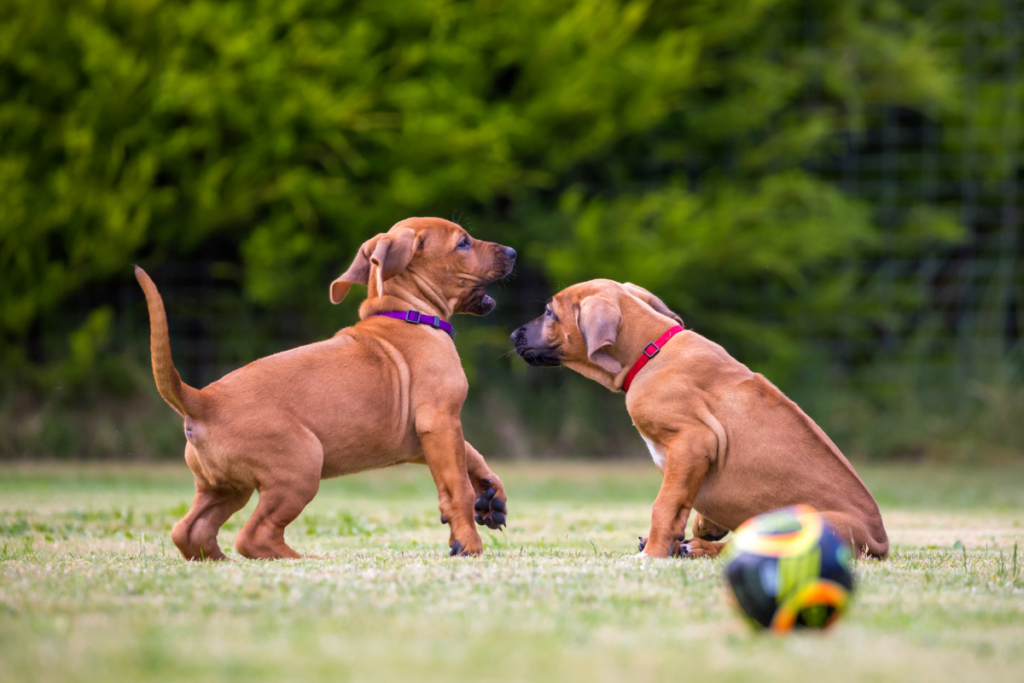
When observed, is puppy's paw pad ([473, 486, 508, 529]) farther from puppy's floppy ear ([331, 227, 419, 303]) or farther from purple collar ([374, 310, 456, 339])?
puppy's floppy ear ([331, 227, 419, 303])

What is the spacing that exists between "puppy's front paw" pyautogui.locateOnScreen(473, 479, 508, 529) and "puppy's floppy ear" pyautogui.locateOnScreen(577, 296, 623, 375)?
0.70 metres

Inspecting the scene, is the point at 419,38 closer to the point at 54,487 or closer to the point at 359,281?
the point at 54,487

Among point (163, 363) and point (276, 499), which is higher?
point (163, 363)

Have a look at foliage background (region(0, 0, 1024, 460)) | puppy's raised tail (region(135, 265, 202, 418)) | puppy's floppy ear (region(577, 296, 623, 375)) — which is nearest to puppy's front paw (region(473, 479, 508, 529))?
puppy's floppy ear (region(577, 296, 623, 375))

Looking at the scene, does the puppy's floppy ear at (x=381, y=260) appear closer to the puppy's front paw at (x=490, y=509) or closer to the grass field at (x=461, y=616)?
the puppy's front paw at (x=490, y=509)

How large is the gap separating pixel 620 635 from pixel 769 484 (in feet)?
6.05

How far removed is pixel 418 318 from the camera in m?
4.70

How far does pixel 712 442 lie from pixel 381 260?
5.17ft

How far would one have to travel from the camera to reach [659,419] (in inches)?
168

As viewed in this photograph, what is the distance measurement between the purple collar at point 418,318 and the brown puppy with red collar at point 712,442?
0.61 meters

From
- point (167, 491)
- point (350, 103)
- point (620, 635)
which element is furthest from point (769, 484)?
point (350, 103)

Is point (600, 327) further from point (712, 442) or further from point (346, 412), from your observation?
point (346, 412)

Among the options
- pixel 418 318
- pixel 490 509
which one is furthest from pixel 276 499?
pixel 418 318

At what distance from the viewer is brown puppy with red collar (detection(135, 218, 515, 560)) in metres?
3.95
